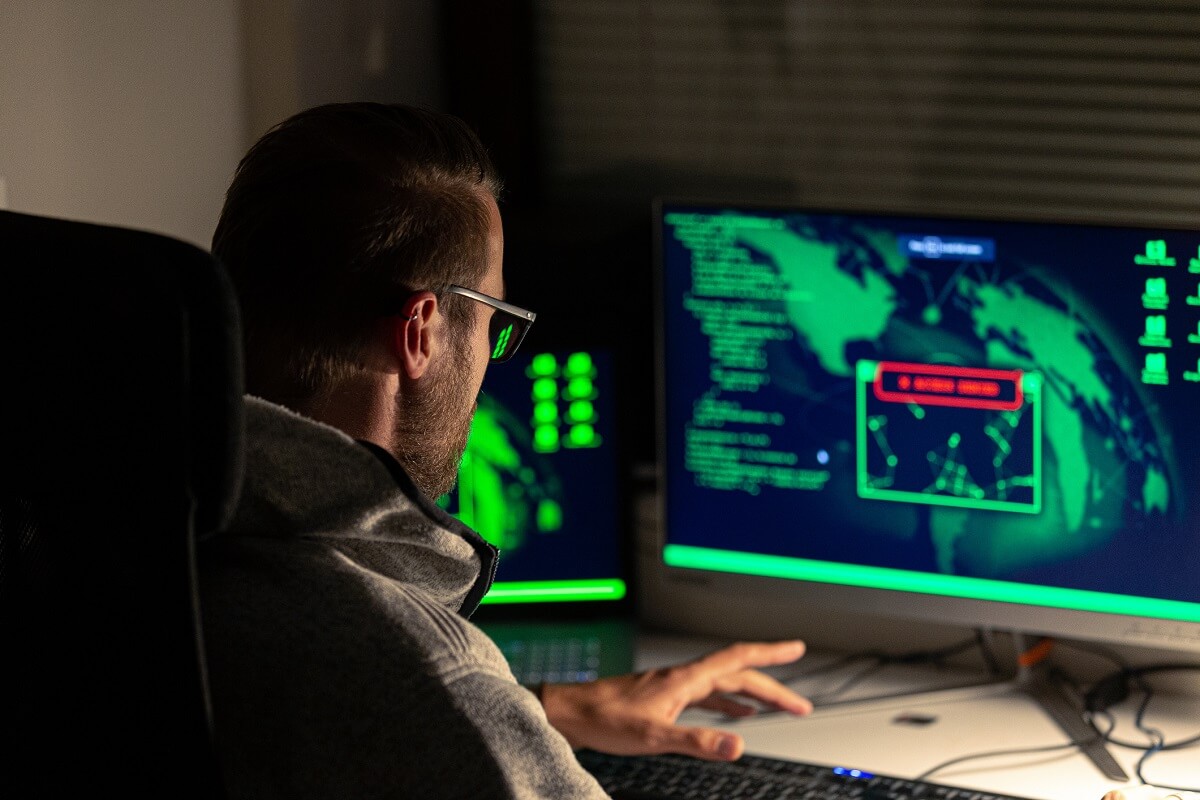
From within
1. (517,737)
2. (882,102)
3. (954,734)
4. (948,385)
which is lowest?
(954,734)

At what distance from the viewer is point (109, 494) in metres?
0.81

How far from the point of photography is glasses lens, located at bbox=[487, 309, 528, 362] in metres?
1.21

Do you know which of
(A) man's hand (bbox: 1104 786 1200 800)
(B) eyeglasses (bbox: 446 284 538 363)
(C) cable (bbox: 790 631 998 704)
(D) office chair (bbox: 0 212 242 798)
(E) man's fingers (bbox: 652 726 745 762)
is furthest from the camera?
(C) cable (bbox: 790 631 998 704)

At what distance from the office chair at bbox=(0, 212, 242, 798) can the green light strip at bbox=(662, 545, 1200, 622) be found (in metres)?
0.95

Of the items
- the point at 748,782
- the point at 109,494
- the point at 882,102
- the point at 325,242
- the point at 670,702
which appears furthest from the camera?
the point at 882,102

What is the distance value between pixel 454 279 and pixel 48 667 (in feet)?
1.37

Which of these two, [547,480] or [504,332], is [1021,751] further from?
[504,332]

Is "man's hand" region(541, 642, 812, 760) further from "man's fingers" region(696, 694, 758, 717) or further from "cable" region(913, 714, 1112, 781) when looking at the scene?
"cable" region(913, 714, 1112, 781)

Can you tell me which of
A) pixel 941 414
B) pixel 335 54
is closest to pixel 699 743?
pixel 941 414

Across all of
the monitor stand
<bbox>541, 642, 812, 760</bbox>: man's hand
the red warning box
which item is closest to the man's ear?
<bbox>541, 642, 812, 760</bbox>: man's hand

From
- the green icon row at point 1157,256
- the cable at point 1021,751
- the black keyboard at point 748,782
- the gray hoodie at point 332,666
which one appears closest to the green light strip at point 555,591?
the black keyboard at point 748,782

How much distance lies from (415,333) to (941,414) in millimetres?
684

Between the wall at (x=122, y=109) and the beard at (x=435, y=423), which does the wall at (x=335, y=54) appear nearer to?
the wall at (x=122, y=109)

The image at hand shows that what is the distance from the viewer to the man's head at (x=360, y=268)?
1080 mm
